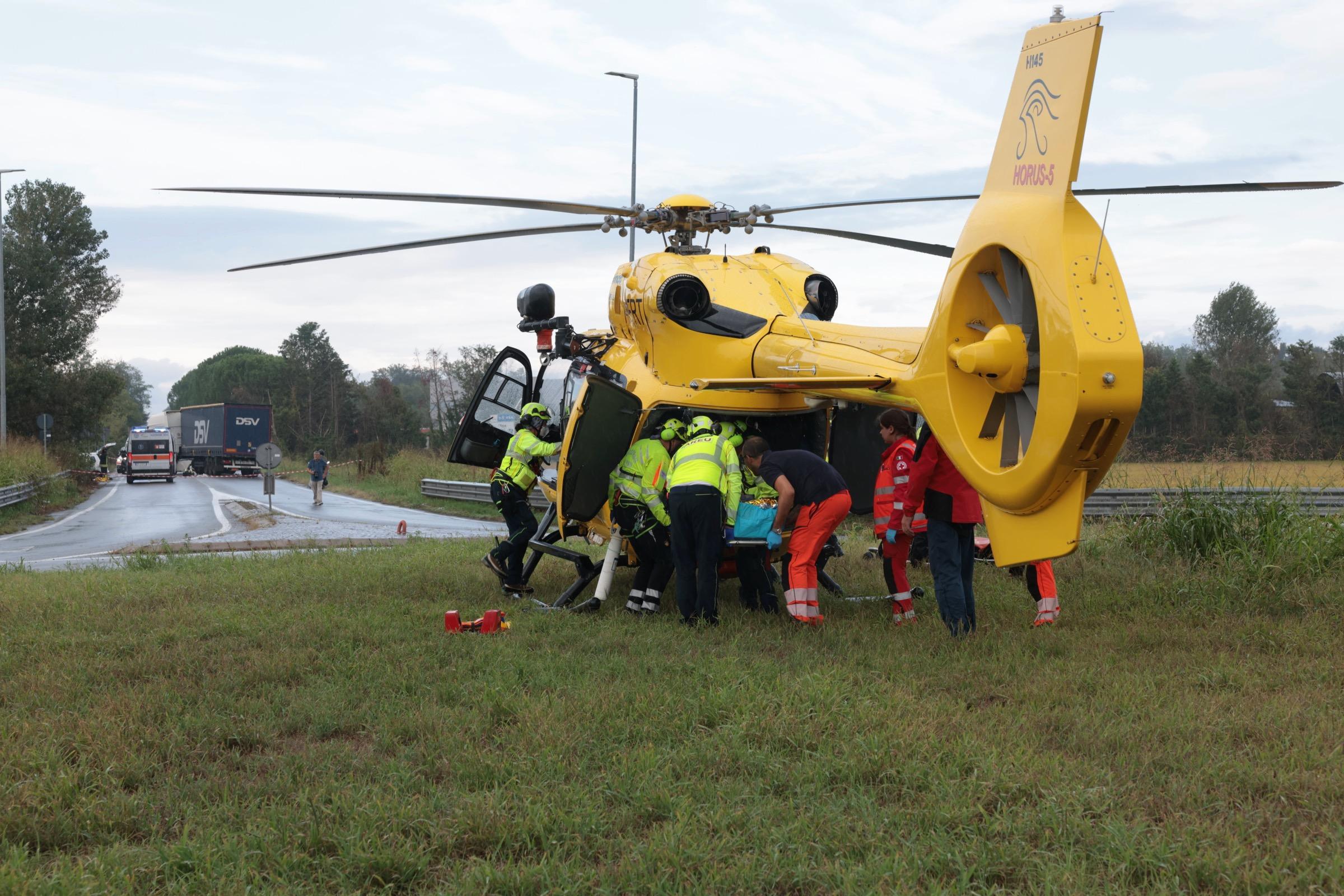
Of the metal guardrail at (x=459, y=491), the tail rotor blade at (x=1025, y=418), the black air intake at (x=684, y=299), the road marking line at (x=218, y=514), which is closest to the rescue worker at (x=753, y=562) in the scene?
the black air intake at (x=684, y=299)

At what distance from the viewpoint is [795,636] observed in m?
7.67

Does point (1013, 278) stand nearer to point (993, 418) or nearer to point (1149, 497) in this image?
point (993, 418)

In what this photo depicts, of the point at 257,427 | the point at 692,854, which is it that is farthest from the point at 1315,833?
the point at 257,427

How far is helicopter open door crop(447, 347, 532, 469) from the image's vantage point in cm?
1110

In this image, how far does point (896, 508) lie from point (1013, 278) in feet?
9.47

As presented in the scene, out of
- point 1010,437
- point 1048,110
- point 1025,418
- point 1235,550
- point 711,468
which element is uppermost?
point 1048,110

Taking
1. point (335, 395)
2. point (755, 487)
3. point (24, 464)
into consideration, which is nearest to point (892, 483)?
point (755, 487)

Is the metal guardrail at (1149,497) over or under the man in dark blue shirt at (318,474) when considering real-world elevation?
over

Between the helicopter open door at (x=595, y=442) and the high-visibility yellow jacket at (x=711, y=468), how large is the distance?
2.78 ft

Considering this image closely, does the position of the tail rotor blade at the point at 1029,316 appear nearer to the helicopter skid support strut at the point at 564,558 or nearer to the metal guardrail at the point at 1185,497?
the metal guardrail at the point at 1185,497

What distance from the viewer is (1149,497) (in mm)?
14812

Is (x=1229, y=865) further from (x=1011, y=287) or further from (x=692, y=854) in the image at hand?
(x=1011, y=287)

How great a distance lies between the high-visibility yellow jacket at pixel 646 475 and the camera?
909 centimetres

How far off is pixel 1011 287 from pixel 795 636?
3052 millimetres
